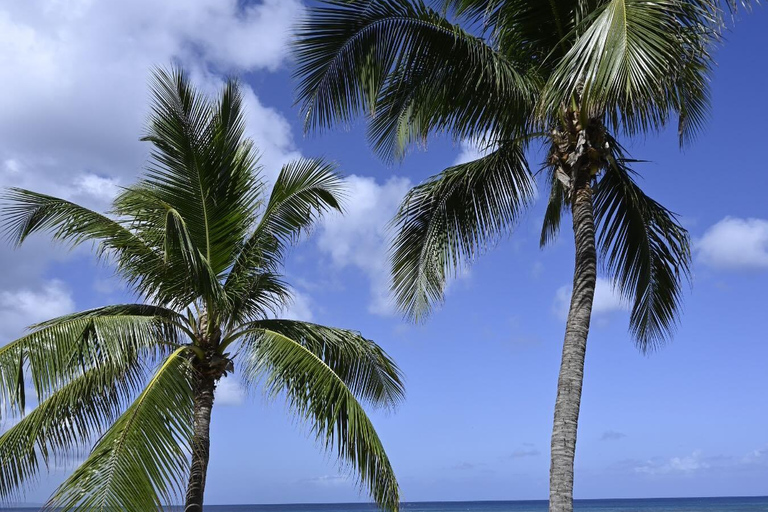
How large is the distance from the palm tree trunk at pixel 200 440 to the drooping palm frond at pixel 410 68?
11.2ft

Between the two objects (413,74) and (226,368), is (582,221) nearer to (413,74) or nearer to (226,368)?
(413,74)

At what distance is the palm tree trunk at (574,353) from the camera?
7105 mm

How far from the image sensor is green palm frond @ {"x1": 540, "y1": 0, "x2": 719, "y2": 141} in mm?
6426

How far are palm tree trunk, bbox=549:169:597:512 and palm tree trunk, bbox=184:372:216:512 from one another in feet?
13.5

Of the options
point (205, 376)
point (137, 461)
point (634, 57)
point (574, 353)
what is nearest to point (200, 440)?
point (205, 376)

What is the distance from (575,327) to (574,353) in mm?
254

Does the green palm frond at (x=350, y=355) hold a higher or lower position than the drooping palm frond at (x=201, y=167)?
lower

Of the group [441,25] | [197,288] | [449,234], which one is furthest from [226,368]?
[441,25]

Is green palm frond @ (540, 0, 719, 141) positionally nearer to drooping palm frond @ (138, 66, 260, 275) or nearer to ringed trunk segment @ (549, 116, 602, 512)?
ringed trunk segment @ (549, 116, 602, 512)

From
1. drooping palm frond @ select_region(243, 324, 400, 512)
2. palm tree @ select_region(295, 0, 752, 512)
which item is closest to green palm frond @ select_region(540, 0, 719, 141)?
palm tree @ select_region(295, 0, 752, 512)

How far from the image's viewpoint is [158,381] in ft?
25.5

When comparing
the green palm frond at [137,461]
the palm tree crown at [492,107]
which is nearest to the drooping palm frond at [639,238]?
the palm tree crown at [492,107]

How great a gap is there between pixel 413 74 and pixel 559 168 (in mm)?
2030

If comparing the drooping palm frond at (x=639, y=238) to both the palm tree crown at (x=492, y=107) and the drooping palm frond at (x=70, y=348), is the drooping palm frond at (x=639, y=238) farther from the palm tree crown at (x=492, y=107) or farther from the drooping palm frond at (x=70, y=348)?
the drooping palm frond at (x=70, y=348)
